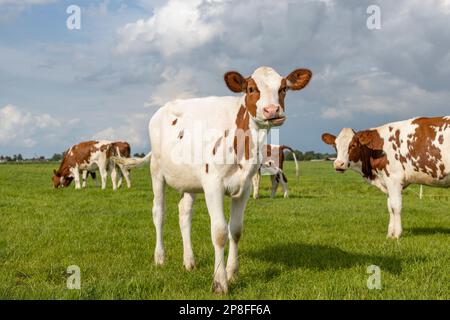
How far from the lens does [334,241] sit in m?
9.67

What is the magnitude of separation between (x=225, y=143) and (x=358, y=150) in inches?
268

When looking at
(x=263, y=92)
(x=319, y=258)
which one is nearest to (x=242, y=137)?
(x=263, y=92)

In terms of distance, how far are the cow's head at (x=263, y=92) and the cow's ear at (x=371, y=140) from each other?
19.8 ft

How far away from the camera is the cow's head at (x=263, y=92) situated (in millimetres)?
5520

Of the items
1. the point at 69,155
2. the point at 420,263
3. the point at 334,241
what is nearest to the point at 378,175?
the point at 334,241

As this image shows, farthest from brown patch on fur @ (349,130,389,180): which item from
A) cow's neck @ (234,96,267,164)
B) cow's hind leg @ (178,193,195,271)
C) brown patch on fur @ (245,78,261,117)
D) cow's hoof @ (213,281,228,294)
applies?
cow's hoof @ (213,281,228,294)

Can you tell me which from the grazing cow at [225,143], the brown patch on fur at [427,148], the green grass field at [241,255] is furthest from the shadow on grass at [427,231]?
the grazing cow at [225,143]

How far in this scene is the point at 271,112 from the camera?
5469mm

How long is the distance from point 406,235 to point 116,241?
6432 millimetres

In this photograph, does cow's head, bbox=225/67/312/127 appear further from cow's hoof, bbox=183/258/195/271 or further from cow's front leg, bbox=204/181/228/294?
cow's hoof, bbox=183/258/195/271

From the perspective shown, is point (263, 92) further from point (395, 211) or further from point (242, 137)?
point (395, 211)

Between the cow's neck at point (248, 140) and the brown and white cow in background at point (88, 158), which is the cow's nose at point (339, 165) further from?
the brown and white cow in background at point (88, 158)

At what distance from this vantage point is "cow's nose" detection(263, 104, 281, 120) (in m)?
5.47
